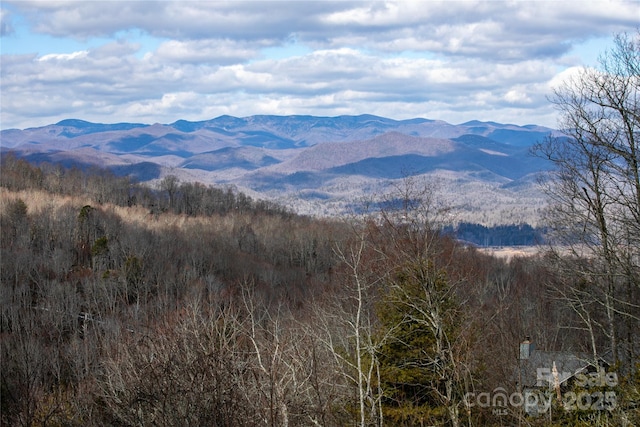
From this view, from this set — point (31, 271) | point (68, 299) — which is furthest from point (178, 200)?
point (68, 299)

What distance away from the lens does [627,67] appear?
541 inches

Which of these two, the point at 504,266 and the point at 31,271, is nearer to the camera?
the point at 31,271

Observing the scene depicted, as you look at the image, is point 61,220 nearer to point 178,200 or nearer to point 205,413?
point 178,200

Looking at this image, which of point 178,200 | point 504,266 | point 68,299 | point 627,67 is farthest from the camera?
point 178,200

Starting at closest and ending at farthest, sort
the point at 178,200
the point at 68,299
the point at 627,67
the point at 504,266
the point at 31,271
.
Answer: the point at 627,67 → the point at 68,299 → the point at 31,271 → the point at 504,266 → the point at 178,200

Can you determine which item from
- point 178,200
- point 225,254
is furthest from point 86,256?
point 178,200

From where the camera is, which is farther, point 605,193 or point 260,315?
point 260,315

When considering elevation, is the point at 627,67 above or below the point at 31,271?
above

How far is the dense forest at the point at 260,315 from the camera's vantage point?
10.8 m

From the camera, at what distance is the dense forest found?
10.8m

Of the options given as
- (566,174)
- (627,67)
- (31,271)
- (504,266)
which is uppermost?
(627,67)

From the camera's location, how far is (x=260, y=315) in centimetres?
4044

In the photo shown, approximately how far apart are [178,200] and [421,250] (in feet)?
309

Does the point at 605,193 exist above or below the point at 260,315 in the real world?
above
